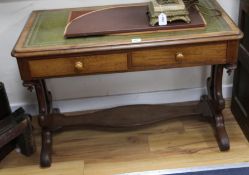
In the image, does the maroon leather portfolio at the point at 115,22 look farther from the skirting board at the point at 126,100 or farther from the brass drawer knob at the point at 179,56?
the skirting board at the point at 126,100

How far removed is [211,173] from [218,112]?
32cm

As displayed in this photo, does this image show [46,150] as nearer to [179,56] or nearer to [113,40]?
[113,40]

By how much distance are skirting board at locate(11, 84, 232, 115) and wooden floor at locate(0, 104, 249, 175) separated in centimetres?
18

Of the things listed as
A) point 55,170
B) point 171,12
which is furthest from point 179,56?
point 55,170

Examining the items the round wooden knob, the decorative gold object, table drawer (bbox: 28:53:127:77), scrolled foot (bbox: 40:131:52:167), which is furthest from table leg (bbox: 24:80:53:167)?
the decorative gold object

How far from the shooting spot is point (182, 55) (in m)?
1.51

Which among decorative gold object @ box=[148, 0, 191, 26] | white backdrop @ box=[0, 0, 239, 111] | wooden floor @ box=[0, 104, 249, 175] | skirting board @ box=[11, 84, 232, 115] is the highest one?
decorative gold object @ box=[148, 0, 191, 26]

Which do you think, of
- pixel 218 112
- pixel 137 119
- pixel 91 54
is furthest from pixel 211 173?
pixel 91 54

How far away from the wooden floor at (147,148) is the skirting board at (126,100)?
177mm

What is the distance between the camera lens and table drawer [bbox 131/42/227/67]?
1.51m

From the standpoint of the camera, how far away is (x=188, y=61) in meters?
1.54

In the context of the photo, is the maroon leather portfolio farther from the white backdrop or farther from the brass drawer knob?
the white backdrop

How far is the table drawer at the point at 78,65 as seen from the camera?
151cm

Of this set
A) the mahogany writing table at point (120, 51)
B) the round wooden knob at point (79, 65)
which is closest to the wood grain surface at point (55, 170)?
the mahogany writing table at point (120, 51)
